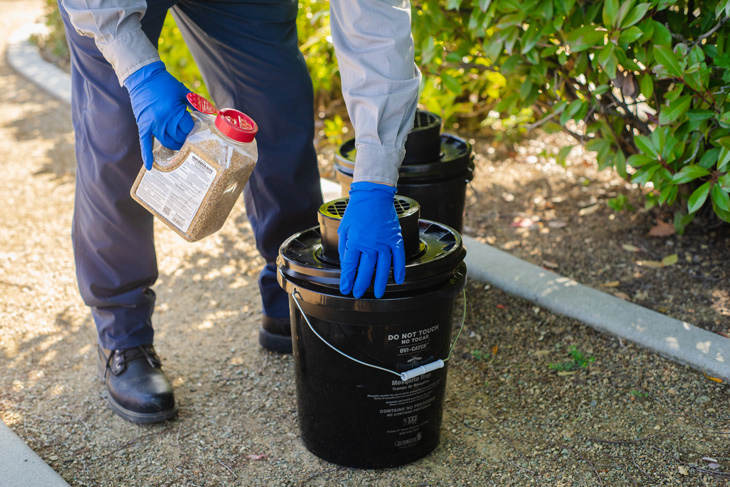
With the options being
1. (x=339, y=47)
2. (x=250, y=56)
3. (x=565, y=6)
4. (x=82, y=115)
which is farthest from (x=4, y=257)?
(x=565, y=6)

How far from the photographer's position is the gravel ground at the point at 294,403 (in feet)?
6.30

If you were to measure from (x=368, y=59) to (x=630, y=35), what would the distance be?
3.43 ft

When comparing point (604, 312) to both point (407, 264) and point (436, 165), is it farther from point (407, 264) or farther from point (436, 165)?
point (407, 264)

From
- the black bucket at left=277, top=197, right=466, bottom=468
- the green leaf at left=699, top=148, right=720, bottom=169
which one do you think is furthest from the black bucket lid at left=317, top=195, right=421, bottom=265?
the green leaf at left=699, top=148, right=720, bottom=169

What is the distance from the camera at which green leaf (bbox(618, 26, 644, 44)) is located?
224 cm

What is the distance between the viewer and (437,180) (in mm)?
2436

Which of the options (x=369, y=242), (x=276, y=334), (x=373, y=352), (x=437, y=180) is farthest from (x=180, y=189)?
(x=437, y=180)

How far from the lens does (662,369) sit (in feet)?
7.54

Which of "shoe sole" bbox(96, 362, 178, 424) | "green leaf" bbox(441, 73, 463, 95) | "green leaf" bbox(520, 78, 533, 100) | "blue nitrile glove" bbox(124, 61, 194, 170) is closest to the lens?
"blue nitrile glove" bbox(124, 61, 194, 170)

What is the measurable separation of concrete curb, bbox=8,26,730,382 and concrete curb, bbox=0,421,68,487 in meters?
1.76

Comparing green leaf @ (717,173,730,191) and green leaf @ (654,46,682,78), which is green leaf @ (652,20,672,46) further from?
green leaf @ (717,173,730,191)

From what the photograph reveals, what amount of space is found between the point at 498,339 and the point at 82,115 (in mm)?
1619

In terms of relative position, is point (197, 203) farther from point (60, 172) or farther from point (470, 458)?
point (60, 172)

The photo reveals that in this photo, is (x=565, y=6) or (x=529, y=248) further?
(x=529, y=248)
